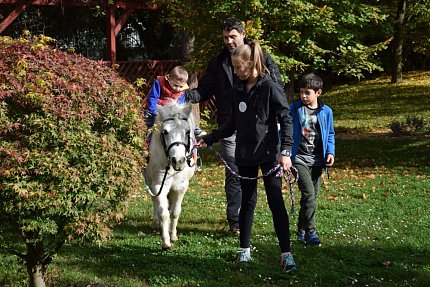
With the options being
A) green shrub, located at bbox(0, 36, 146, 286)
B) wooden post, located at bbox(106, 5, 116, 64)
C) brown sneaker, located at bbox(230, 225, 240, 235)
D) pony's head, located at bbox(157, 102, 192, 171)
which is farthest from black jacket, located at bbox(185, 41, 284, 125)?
wooden post, located at bbox(106, 5, 116, 64)

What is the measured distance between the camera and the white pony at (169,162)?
20.1ft

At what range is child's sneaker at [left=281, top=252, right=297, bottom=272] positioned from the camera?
587 cm

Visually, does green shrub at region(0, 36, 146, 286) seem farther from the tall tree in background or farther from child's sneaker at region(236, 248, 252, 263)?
the tall tree in background

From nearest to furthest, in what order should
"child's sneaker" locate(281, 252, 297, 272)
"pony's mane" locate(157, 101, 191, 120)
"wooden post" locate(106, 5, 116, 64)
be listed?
1. "child's sneaker" locate(281, 252, 297, 272)
2. "pony's mane" locate(157, 101, 191, 120)
3. "wooden post" locate(106, 5, 116, 64)

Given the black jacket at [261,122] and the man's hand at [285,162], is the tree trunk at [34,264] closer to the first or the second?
the black jacket at [261,122]

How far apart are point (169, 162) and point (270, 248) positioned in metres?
1.43

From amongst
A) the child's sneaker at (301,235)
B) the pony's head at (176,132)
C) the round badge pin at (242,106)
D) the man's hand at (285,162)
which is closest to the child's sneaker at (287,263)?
the man's hand at (285,162)

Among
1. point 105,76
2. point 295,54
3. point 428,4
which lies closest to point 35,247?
point 105,76

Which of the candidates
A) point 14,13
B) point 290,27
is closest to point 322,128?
point 290,27

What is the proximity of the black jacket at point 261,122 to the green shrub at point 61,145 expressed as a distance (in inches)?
54.0

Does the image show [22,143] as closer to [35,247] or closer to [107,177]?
[107,177]

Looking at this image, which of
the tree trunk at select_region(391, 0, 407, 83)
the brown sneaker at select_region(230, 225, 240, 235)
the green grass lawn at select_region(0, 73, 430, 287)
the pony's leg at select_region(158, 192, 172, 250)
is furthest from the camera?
the tree trunk at select_region(391, 0, 407, 83)

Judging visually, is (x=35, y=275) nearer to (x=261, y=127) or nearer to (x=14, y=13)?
(x=261, y=127)

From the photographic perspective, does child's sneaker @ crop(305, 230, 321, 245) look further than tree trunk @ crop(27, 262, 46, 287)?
Yes
